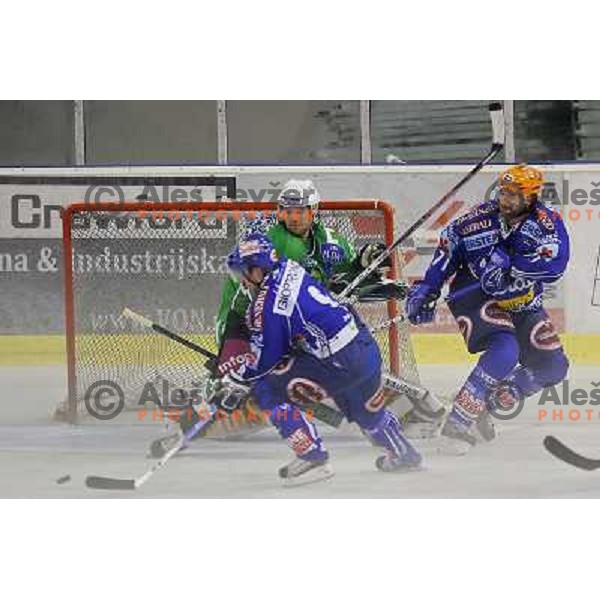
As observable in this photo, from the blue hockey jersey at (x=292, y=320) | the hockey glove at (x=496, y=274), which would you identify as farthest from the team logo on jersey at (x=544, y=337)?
the blue hockey jersey at (x=292, y=320)

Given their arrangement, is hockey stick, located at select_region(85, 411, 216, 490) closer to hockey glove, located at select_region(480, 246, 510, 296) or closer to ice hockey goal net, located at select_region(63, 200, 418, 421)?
ice hockey goal net, located at select_region(63, 200, 418, 421)

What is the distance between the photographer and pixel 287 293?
6.31m

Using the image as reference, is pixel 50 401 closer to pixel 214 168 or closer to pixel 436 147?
pixel 214 168

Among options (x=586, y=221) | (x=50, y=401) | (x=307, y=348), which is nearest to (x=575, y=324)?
(x=586, y=221)

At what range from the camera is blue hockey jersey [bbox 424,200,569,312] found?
6.42 m

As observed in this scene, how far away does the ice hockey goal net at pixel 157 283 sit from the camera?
6.41 meters

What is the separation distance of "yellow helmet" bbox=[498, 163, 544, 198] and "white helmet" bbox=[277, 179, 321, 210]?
0.47 metres

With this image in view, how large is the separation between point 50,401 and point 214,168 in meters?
0.72

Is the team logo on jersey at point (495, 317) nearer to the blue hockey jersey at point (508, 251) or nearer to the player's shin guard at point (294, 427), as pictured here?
the blue hockey jersey at point (508, 251)

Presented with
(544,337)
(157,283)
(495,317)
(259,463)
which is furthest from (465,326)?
(157,283)

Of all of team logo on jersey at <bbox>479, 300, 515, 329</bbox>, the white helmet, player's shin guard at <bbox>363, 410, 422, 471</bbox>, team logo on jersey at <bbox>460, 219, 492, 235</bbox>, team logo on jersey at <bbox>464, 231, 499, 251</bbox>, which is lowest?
player's shin guard at <bbox>363, 410, 422, 471</bbox>

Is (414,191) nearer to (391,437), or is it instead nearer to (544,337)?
(544,337)

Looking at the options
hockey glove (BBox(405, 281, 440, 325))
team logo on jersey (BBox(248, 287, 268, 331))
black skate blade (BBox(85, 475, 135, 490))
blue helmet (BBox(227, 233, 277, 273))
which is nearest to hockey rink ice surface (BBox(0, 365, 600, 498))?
black skate blade (BBox(85, 475, 135, 490))

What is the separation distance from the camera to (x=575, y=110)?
641 cm
